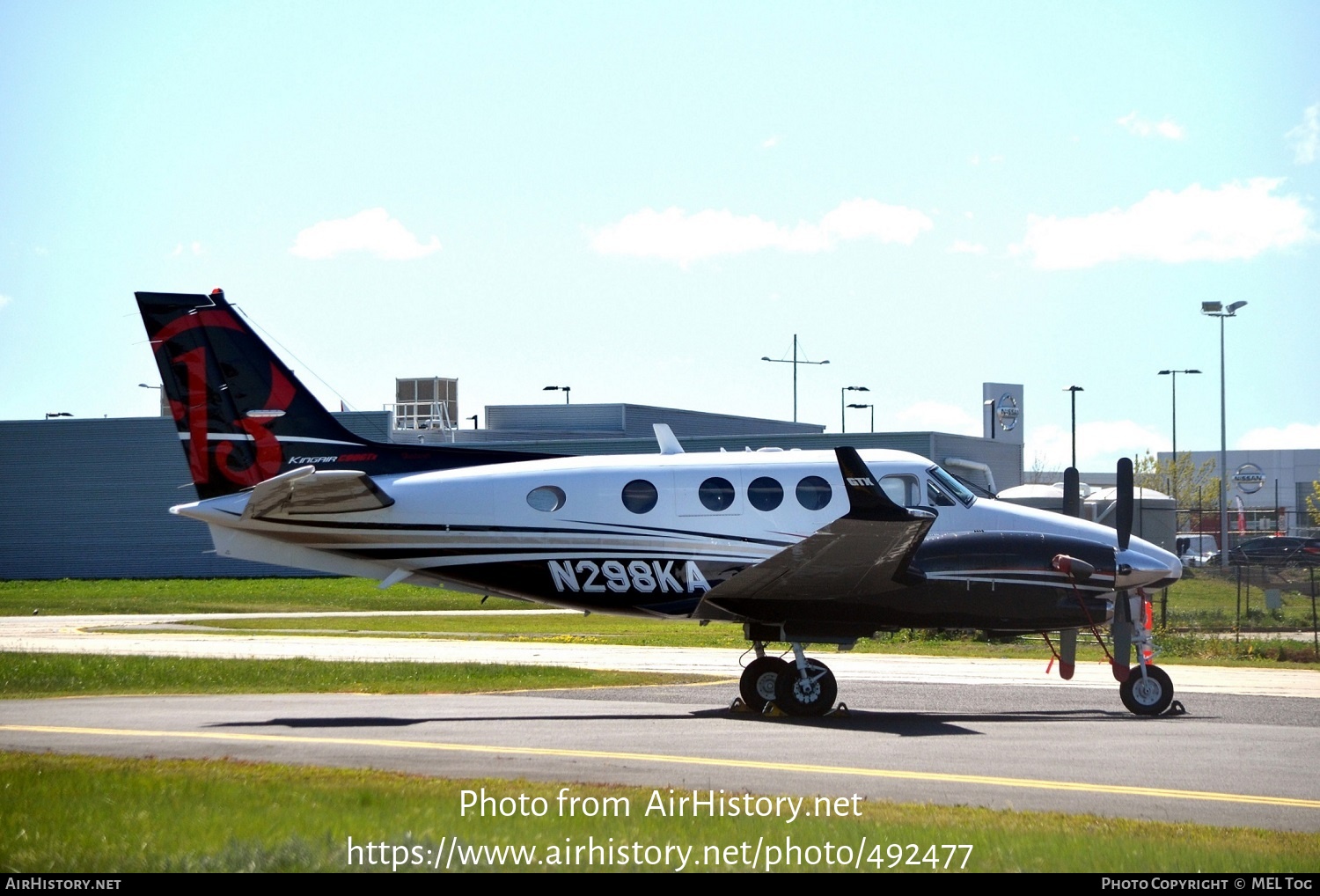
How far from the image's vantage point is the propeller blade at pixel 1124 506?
17.6m

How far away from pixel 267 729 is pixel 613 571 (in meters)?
5.12

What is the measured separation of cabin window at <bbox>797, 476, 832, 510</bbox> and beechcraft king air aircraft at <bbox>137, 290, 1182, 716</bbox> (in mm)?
17

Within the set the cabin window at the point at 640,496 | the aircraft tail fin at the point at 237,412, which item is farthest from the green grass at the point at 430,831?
the aircraft tail fin at the point at 237,412

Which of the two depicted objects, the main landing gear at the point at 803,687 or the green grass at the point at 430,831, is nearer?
the green grass at the point at 430,831

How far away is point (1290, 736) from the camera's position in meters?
15.5

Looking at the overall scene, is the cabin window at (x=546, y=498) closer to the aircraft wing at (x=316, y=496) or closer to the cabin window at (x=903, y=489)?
the aircraft wing at (x=316, y=496)

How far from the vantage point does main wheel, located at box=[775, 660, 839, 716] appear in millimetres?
16781

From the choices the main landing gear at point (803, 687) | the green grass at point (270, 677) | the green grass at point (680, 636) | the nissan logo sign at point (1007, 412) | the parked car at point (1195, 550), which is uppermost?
the nissan logo sign at point (1007, 412)

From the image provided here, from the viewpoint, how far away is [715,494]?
712 inches

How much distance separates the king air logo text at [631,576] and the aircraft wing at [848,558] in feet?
1.54

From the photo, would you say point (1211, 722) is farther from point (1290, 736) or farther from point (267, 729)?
point (267, 729)

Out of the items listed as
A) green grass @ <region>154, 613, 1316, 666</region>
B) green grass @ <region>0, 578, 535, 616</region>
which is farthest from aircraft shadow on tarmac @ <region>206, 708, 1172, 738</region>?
green grass @ <region>0, 578, 535, 616</region>

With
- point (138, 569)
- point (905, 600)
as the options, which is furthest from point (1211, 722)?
point (138, 569)

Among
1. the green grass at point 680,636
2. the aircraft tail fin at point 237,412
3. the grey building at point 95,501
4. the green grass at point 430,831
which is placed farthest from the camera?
the grey building at point 95,501
